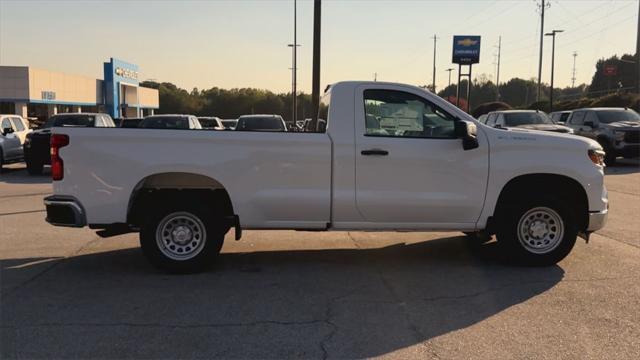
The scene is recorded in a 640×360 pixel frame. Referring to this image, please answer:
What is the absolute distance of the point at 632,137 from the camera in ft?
65.5

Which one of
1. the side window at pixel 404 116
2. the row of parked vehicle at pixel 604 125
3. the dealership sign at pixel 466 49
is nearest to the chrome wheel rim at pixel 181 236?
the side window at pixel 404 116

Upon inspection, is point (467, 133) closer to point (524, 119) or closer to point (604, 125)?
point (524, 119)

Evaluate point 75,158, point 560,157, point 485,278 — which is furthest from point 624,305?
point 75,158

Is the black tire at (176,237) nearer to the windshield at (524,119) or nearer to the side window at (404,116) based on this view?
the side window at (404,116)

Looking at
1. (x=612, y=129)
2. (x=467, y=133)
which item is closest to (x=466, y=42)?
(x=612, y=129)

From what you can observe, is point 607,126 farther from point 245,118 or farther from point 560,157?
point 560,157

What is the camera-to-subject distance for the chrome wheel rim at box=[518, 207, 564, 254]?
6766mm

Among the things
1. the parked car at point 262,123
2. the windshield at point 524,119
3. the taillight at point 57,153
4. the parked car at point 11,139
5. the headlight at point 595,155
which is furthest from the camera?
the windshield at point 524,119

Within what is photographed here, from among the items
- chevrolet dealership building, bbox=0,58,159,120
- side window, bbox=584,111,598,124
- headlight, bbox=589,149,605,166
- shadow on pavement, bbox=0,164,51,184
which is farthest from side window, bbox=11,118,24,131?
chevrolet dealership building, bbox=0,58,159,120

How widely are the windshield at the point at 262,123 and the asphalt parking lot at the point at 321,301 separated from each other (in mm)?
9303

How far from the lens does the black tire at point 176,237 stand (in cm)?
636

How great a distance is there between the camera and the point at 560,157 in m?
6.59

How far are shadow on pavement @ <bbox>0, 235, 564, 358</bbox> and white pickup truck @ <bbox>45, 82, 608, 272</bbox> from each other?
51 centimetres

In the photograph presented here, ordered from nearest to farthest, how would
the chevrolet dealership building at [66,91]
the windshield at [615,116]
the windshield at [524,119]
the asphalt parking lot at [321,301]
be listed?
the asphalt parking lot at [321,301], the windshield at [524,119], the windshield at [615,116], the chevrolet dealership building at [66,91]
